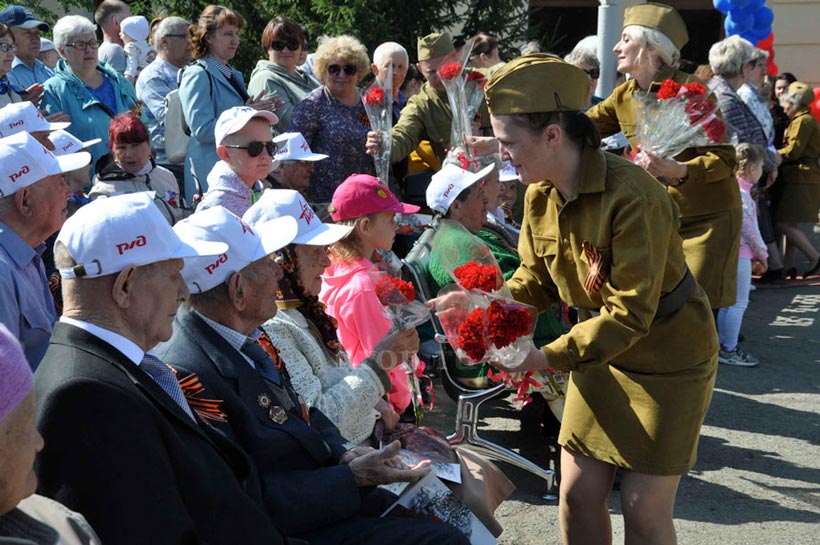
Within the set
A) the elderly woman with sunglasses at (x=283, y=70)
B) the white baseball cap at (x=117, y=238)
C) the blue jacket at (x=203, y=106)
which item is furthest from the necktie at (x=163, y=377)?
the elderly woman with sunglasses at (x=283, y=70)

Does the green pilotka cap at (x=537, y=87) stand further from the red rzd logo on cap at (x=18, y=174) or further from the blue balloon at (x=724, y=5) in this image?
the blue balloon at (x=724, y=5)

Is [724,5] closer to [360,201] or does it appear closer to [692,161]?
[692,161]

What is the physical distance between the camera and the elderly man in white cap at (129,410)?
89.6 inches

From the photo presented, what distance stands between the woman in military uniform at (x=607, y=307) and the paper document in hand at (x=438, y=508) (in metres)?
0.38

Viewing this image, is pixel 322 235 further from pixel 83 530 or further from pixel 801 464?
pixel 801 464

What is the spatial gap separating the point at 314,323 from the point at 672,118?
208 cm

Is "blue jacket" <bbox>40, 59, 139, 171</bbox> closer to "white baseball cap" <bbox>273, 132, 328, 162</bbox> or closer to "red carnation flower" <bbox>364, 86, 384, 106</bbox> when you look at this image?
"white baseball cap" <bbox>273, 132, 328, 162</bbox>

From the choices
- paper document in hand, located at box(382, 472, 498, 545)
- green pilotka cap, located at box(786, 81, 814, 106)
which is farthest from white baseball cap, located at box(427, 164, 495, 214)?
green pilotka cap, located at box(786, 81, 814, 106)

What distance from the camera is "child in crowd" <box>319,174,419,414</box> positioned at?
4355 millimetres

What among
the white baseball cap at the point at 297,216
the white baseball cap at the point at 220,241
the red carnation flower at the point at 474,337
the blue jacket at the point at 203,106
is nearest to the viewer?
the white baseball cap at the point at 220,241

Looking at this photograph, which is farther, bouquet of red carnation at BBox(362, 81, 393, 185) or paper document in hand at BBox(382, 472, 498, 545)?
bouquet of red carnation at BBox(362, 81, 393, 185)

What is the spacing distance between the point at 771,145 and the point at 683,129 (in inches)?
231

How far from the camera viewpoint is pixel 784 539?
4520 millimetres

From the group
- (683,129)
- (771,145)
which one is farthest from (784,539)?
(771,145)
